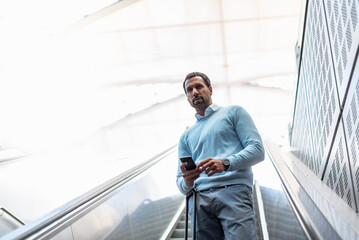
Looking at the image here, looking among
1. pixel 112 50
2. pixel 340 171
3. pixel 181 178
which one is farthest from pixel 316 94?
pixel 112 50

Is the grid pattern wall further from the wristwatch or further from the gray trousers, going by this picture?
the wristwatch

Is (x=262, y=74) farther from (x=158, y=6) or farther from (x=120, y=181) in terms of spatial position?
(x=120, y=181)

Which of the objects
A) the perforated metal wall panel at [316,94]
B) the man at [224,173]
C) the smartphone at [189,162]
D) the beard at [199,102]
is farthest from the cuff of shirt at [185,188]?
the perforated metal wall panel at [316,94]

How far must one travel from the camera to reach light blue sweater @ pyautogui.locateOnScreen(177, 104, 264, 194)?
242cm

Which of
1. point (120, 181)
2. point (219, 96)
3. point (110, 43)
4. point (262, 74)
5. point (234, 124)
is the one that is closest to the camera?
point (234, 124)

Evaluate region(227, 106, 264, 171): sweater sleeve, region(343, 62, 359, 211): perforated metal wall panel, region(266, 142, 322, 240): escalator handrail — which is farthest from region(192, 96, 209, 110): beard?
region(343, 62, 359, 211): perforated metal wall panel

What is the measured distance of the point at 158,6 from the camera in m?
14.9

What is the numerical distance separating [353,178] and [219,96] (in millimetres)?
20858

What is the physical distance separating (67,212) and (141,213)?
5.86 feet

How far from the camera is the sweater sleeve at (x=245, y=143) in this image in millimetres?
2340

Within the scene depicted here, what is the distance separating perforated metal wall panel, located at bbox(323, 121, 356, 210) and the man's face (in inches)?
77.0

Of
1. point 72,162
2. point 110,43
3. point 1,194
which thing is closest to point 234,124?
point 1,194

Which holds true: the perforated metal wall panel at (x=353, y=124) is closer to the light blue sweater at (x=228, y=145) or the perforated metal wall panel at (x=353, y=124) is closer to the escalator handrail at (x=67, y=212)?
the light blue sweater at (x=228, y=145)

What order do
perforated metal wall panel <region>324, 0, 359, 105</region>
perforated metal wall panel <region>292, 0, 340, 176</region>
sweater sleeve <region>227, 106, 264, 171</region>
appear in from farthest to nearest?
1. perforated metal wall panel <region>292, 0, 340, 176</region>
2. perforated metal wall panel <region>324, 0, 359, 105</region>
3. sweater sleeve <region>227, 106, 264, 171</region>
